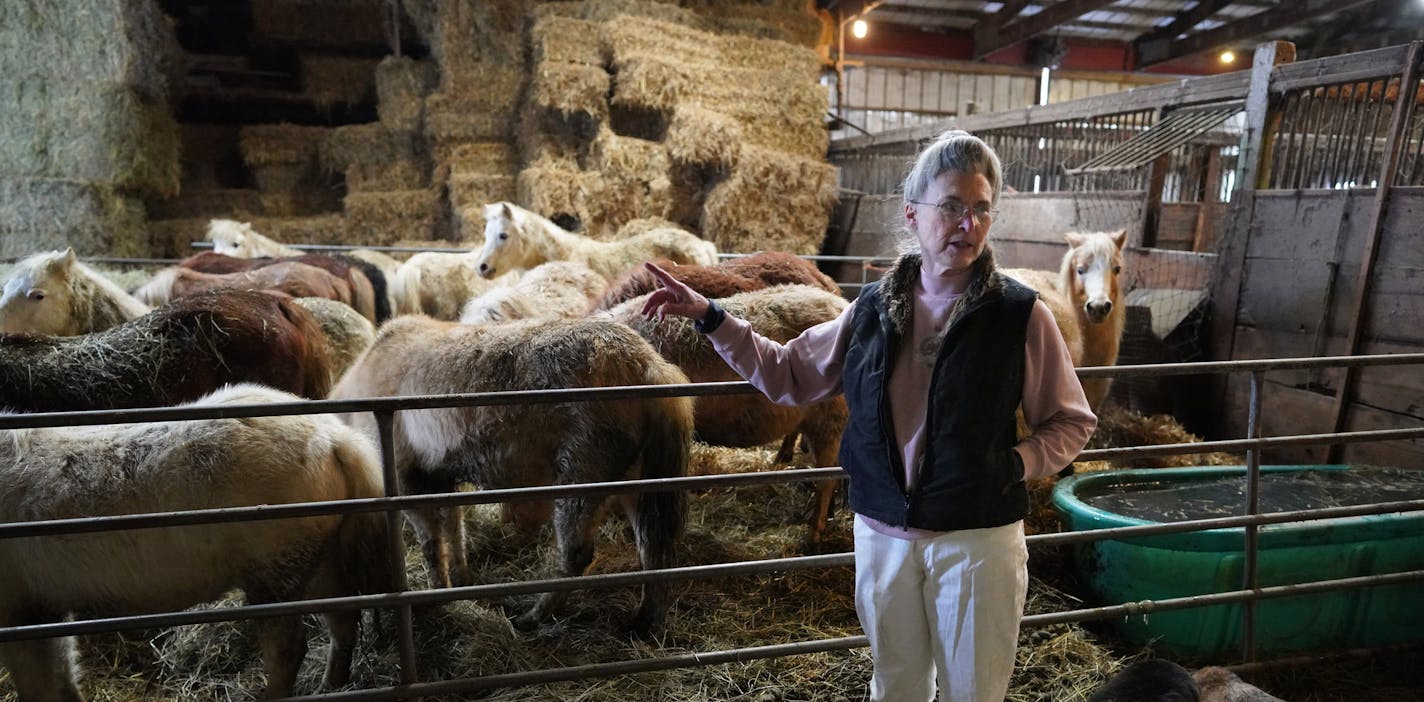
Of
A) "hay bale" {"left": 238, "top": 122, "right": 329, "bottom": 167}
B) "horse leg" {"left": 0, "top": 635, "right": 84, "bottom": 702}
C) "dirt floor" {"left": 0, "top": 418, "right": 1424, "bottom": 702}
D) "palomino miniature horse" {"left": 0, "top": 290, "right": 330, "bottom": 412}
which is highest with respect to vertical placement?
"hay bale" {"left": 238, "top": 122, "right": 329, "bottom": 167}

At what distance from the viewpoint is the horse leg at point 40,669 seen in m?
2.49

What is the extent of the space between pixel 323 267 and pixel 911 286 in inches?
307

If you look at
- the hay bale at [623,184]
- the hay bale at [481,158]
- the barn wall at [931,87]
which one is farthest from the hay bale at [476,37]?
the barn wall at [931,87]

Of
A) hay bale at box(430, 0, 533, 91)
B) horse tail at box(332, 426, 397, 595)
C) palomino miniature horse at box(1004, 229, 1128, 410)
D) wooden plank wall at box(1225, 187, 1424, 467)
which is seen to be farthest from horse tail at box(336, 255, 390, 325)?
wooden plank wall at box(1225, 187, 1424, 467)

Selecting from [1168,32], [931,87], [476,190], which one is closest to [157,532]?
[476,190]

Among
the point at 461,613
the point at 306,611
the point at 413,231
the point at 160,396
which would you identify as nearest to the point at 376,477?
the point at 306,611

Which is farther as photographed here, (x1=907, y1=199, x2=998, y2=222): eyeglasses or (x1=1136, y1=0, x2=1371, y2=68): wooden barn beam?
(x1=1136, y1=0, x2=1371, y2=68): wooden barn beam

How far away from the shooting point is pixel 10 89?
30.5 ft

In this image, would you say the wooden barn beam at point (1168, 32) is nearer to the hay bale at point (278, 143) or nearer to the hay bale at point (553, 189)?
the hay bale at point (553, 189)

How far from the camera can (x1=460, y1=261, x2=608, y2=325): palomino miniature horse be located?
562cm

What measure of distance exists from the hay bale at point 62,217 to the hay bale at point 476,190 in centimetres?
443

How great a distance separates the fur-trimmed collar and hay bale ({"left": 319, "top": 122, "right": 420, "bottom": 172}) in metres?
12.1

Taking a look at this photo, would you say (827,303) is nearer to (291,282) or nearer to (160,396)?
(160,396)

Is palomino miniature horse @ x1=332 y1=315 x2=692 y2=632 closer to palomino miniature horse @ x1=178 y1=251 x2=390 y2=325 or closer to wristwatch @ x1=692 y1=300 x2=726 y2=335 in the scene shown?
wristwatch @ x1=692 y1=300 x2=726 y2=335
